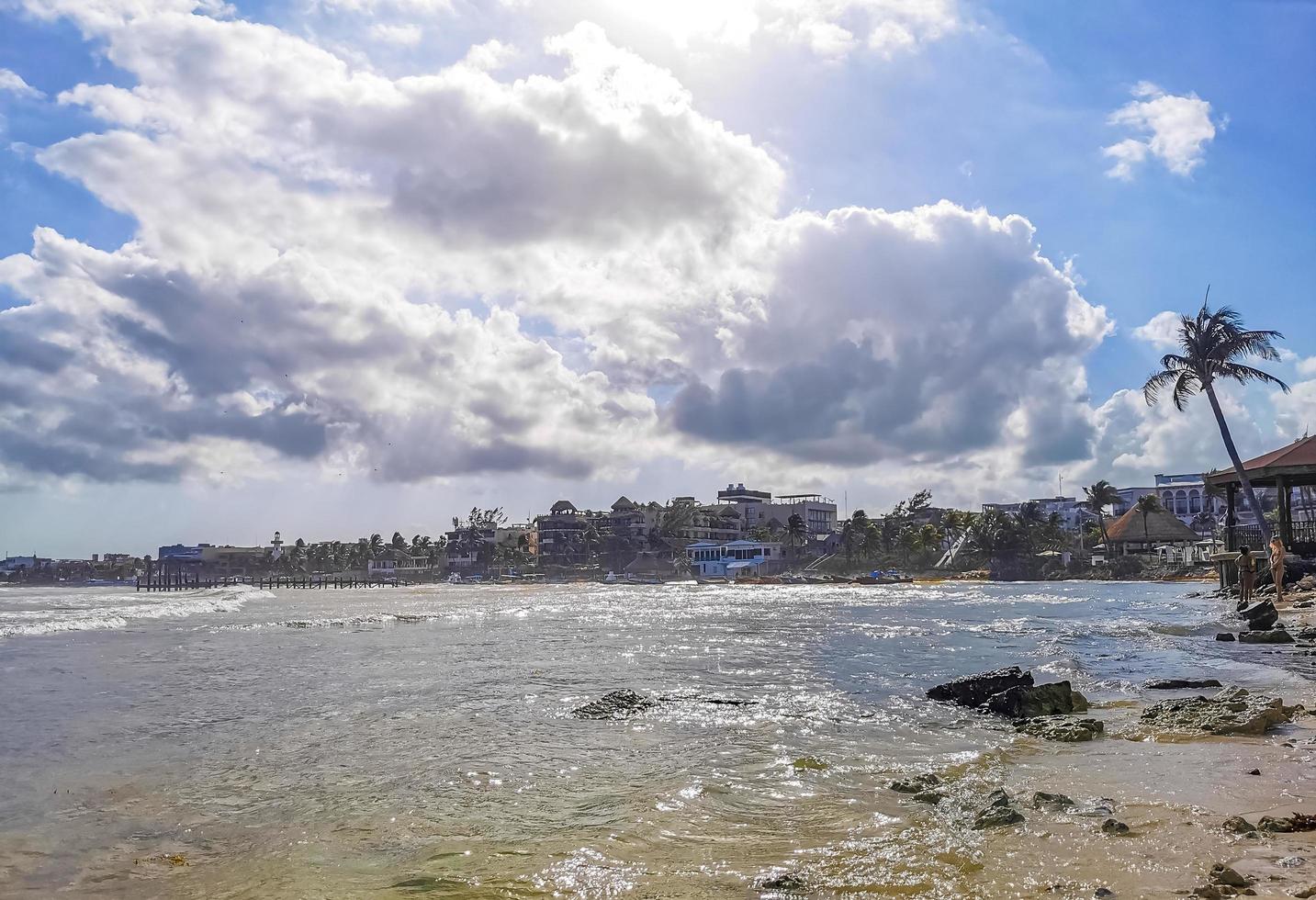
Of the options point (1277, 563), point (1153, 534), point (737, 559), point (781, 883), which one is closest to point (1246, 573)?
point (1277, 563)

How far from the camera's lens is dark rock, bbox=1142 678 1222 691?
49.4 feet

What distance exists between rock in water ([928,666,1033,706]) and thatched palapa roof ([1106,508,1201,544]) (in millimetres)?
124265

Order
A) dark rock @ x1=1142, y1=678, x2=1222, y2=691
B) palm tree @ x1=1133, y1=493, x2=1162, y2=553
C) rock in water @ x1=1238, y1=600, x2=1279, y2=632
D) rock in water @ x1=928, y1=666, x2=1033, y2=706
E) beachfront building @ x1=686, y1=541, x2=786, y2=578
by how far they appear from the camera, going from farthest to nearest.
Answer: beachfront building @ x1=686, y1=541, x2=786, y2=578, palm tree @ x1=1133, y1=493, x2=1162, y2=553, rock in water @ x1=1238, y1=600, x2=1279, y2=632, dark rock @ x1=1142, y1=678, x2=1222, y2=691, rock in water @ x1=928, y1=666, x2=1033, y2=706

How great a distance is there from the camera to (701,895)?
595 centimetres

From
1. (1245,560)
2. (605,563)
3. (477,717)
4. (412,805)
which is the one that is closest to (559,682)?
(477,717)

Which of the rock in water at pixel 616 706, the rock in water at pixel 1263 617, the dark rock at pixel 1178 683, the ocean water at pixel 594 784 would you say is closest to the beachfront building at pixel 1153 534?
the rock in water at pixel 1263 617

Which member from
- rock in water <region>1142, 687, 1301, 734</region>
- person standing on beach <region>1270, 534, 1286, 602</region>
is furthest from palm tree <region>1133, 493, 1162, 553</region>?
rock in water <region>1142, 687, 1301, 734</region>

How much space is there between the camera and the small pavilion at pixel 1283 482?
35156 mm

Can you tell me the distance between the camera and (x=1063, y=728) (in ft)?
37.3

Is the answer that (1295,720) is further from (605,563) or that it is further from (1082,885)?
(605,563)

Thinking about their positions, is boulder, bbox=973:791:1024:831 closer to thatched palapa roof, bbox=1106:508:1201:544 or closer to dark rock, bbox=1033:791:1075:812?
dark rock, bbox=1033:791:1075:812

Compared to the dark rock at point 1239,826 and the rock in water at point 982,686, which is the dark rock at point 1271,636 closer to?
the rock in water at point 982,686

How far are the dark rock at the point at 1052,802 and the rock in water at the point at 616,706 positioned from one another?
7.21m

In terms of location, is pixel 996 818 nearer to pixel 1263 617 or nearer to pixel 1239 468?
pixel 1263 617
